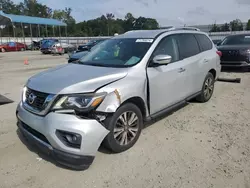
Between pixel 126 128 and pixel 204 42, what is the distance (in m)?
3.41

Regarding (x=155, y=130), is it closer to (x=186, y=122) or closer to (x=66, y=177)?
(x=186, y=122)

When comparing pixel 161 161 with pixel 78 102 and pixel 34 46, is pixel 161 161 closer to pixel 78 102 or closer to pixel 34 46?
pixel 78 102

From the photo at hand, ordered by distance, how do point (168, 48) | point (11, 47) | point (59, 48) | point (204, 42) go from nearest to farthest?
point (168, 48)
point (204, 42)
point (59, 48)
point (11, 47)

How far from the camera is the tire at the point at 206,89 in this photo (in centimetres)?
554

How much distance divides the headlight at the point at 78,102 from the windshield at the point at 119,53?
101 centimetres

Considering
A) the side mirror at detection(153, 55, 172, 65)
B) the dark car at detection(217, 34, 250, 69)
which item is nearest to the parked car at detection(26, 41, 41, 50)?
the dark car at detection(217, 34, 250, 69)

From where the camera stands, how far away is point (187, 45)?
190 inches

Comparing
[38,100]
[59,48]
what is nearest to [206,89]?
[38,100]

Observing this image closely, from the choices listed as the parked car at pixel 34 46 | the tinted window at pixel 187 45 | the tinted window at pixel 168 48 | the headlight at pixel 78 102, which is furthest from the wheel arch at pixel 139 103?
the parked car at pixel 34 46

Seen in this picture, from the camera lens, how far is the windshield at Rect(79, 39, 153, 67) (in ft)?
12.4

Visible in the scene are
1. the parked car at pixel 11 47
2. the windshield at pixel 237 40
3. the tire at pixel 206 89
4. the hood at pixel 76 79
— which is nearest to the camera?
the hood at pixel 76 79

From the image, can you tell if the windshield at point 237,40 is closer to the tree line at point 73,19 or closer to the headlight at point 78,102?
the headlight at point 78,102

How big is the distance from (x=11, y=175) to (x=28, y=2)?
339 ft

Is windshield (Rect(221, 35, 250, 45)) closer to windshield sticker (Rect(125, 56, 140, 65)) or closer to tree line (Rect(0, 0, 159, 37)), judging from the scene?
windshield sticker (Rect(125, 56, 140, 65))
